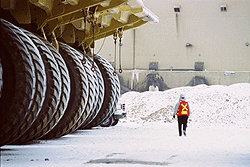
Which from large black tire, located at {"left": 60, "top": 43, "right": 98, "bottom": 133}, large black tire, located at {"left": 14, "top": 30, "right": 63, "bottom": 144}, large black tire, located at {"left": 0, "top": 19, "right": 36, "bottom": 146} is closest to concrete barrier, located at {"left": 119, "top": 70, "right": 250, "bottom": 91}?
large black tire, located at {"left": 60, "top": 43, "right": 98, "bottom": 133}

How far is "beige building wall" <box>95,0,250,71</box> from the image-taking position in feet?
115

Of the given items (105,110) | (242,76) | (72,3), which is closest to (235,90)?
(242,76)

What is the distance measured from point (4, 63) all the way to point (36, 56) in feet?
2.33

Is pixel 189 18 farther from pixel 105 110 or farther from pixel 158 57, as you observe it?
pixel 105 110

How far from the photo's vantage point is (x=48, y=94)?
1101cm

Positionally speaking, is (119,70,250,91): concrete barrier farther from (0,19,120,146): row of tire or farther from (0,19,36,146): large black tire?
(0,19,36,146): large black tire

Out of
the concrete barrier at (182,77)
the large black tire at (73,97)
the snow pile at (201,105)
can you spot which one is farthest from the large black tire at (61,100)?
the concrete barrier at (182,77)

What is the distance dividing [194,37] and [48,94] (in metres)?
24.9

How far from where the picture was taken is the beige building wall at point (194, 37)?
35156 millimetres

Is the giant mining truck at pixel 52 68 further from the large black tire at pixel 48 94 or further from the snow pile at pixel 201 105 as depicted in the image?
the snow pile at pixel 201 105

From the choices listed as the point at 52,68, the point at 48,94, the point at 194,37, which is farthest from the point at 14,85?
the point at 194,37

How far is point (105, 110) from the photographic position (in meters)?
17.6

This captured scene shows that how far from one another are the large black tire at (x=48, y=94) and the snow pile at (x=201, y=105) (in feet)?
41.6

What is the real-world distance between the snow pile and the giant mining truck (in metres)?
7.33
